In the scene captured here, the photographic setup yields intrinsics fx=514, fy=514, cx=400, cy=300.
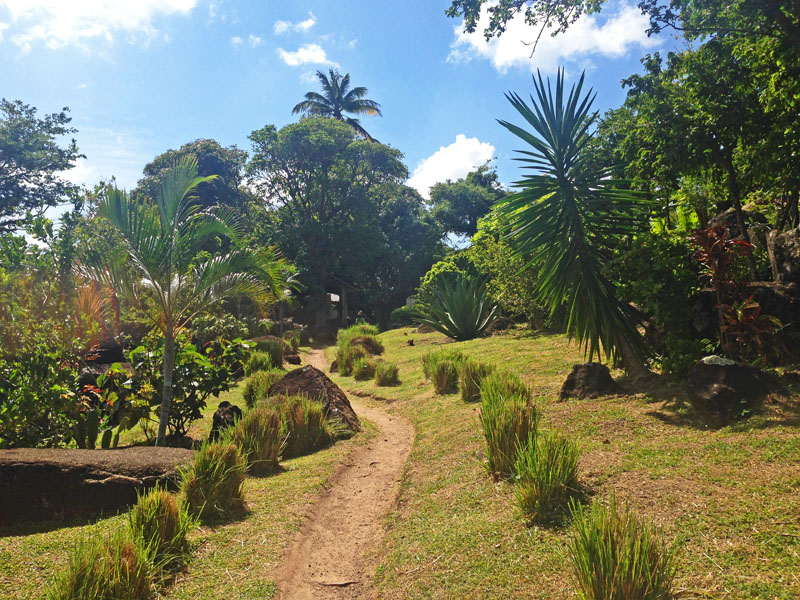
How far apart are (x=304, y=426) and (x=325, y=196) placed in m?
24.7

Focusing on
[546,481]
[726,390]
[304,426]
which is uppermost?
[726,390]

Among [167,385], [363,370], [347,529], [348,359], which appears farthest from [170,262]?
[348,359]

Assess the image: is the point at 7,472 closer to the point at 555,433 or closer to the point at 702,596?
the point at 555,433

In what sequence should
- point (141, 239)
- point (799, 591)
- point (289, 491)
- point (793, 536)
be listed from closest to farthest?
point (799, 591)
point (793, 536)
point (289, 491)
point (141, 239)

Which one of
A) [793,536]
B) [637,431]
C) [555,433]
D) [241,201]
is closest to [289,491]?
[555,433]

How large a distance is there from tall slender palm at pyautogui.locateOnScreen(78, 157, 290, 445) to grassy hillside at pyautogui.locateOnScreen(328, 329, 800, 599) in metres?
3.62

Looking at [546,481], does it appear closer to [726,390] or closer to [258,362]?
[726,390]

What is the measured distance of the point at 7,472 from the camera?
434cm

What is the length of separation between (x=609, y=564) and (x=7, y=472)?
4.71 meters

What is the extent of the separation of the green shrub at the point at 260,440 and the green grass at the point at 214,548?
588 millimetres

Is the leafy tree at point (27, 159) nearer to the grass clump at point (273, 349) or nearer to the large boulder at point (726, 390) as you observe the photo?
the grass clump at point (273, 349)

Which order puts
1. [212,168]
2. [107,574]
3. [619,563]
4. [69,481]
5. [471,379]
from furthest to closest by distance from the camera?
[212,168], [471,379], [69,481], [107,574], [619,563]

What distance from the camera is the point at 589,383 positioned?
6.52 metres

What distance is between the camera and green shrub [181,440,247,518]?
14.7 feet
